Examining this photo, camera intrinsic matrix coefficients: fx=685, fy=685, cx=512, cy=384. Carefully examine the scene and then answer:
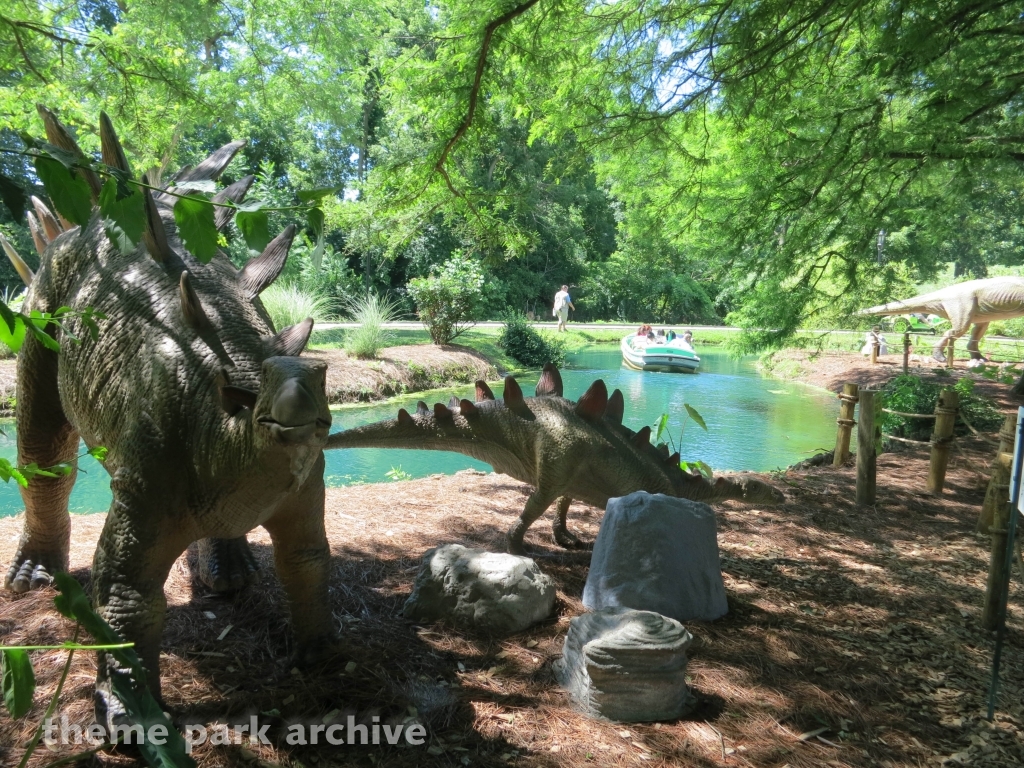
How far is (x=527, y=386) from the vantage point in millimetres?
13297

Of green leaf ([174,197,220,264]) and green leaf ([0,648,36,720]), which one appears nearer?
green leaf ([0,648,36,720])

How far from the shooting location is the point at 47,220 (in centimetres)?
291

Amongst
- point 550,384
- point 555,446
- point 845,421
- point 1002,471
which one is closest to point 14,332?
point 555,446

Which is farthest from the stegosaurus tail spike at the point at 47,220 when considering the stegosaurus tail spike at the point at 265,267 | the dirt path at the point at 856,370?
the dirt path at the point at 856,370

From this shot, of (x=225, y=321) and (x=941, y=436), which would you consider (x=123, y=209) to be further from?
(x=941, y=436)

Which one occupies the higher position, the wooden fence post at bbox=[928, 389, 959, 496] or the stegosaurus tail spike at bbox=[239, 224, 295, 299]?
the stegosaurus tail spike at bbox=[239, 224, 295, 299]

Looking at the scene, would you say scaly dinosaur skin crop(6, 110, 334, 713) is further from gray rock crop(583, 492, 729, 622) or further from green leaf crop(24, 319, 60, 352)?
gray rock crop(583, 492, 729, 622)

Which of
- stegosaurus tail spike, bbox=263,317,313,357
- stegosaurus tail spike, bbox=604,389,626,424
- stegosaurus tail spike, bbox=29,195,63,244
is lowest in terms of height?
stegosaurus tail spike, bbox=604,389,626,424

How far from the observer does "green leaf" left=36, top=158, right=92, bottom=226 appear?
91 cm

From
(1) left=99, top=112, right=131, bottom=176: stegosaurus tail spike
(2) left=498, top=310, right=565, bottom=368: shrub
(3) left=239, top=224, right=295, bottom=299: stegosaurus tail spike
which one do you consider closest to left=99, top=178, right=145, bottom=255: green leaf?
(3) left=239, top=224, right=295, bottom=299: stegosaurus tail spike

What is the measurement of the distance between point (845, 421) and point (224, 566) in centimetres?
591

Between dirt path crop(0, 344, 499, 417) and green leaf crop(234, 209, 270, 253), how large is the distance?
30.1 feet

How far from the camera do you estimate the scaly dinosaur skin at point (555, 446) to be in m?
Answer: 3.76

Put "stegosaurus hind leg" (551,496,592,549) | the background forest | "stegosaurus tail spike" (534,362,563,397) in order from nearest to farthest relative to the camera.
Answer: "stegosaurus tail spike" (534,362,563,397) → "stegosaurus hind leg" (551,496,592,549) → the background forest
